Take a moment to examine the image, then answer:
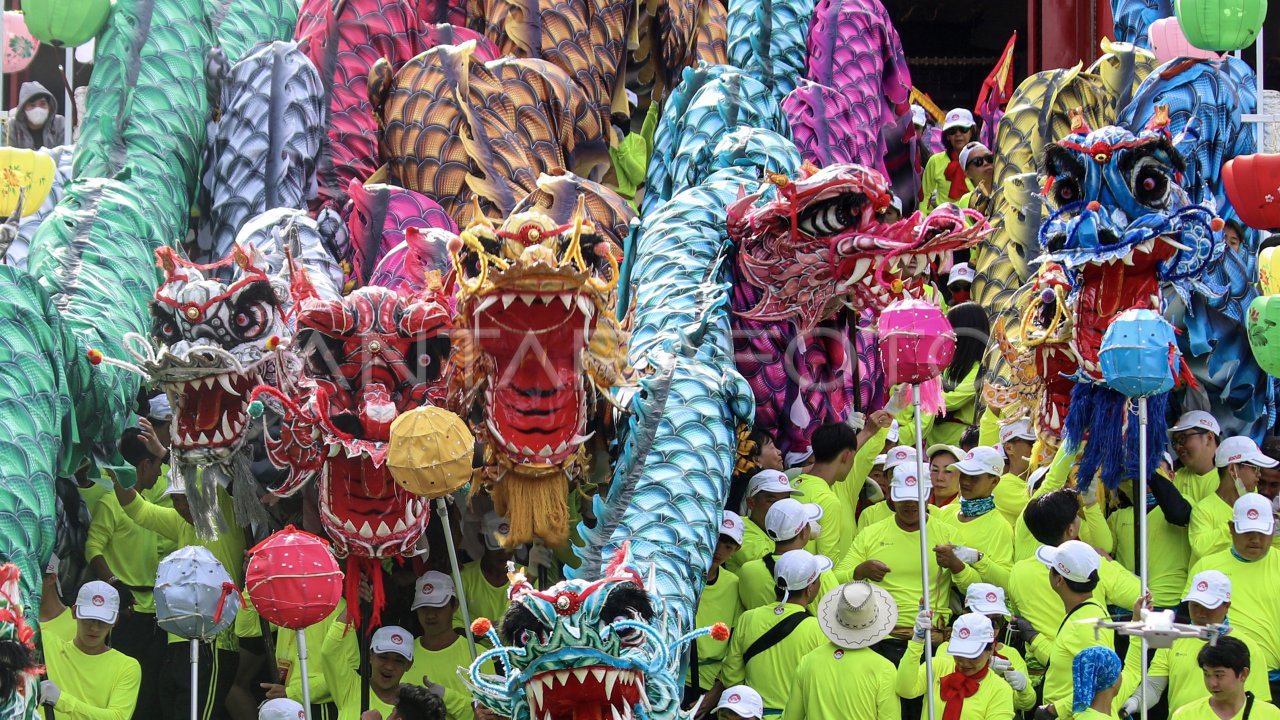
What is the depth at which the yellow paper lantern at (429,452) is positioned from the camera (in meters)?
10.0

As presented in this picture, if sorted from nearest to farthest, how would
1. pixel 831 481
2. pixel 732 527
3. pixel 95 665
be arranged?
pixel 95 665
pixel 732 527
pixel 831 481

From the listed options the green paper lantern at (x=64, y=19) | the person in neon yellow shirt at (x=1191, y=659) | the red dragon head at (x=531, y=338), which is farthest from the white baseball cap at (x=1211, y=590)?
the green paper lantern at (x=64, y=19)

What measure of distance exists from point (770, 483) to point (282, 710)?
248cm

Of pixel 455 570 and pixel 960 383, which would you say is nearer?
pixel 455 570

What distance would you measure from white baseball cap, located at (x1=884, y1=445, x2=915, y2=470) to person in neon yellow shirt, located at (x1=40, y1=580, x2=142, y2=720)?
3.49 meters

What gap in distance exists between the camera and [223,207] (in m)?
13.5

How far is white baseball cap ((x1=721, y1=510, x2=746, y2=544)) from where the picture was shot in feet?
37.1

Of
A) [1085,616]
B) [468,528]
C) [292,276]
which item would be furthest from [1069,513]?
[292,276]

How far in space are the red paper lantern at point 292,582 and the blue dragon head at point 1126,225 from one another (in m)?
3.49

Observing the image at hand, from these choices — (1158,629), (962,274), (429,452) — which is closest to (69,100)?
(962,274)

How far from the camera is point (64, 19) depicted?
1349 centimetres

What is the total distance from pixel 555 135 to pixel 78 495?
12.1ft

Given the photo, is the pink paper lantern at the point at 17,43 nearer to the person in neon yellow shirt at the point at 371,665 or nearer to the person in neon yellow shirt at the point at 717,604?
the person in neon yellow shirt at the point at 371,665

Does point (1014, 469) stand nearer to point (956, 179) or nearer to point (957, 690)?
point (957, 690)
